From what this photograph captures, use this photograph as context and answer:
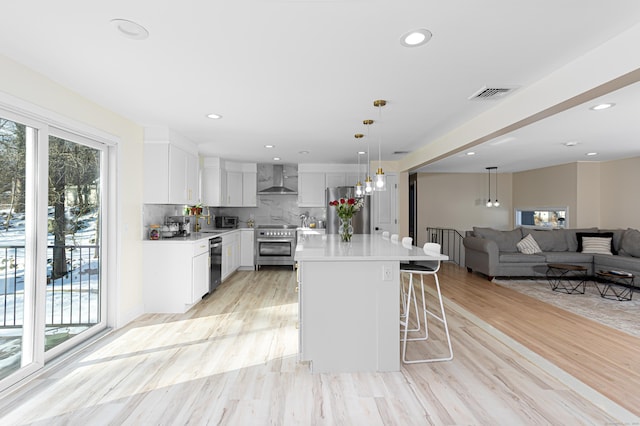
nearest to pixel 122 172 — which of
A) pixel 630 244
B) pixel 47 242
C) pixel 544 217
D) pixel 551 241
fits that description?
pixel 47 242

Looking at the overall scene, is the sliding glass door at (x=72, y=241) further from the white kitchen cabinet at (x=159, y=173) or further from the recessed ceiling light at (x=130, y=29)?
the recessed ceiling light at (x=130, y=29)

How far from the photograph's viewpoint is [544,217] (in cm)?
812

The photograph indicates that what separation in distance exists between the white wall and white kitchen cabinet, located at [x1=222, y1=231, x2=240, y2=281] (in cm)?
171

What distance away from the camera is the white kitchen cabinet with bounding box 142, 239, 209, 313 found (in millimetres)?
4117

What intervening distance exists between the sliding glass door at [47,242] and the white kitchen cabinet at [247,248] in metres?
3.38

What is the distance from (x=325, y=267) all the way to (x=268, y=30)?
169cm

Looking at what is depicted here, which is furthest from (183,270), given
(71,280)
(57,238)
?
(57,238)

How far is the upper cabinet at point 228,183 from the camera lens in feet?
20.9

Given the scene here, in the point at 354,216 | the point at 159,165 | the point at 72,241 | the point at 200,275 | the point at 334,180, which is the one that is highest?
the point at 334,180

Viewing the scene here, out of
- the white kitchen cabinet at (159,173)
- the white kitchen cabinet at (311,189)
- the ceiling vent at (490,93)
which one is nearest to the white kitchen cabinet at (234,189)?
the white kitchen cabinet at (311,189)

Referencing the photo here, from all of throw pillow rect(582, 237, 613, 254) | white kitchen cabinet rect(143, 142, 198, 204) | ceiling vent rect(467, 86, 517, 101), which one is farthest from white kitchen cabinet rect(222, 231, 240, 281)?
throw pillow rect(582, 237, 613, 254)

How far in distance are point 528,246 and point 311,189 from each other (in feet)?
14.0

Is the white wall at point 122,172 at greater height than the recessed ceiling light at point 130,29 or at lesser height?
lesser

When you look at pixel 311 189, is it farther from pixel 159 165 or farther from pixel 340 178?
pixel 159 165
